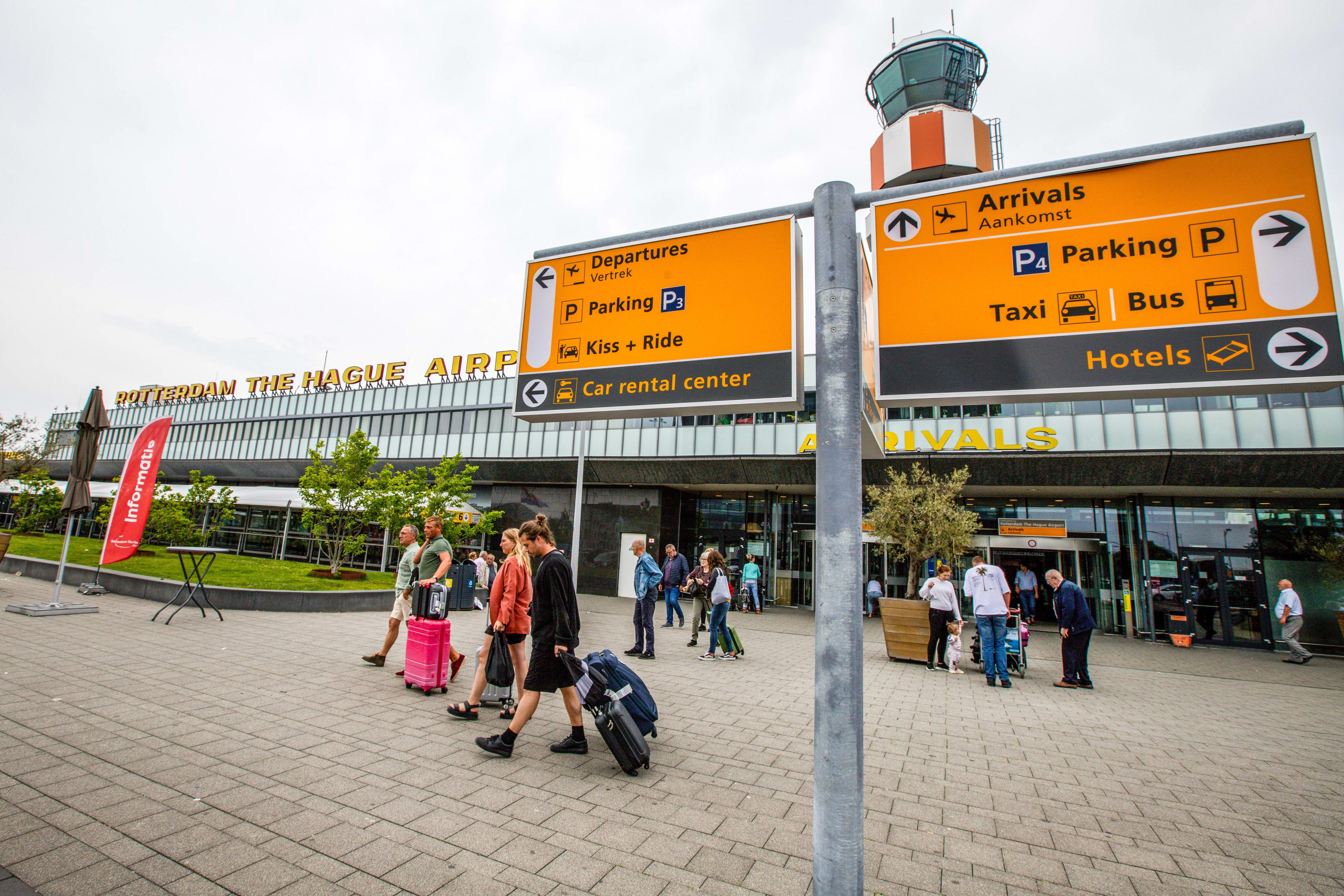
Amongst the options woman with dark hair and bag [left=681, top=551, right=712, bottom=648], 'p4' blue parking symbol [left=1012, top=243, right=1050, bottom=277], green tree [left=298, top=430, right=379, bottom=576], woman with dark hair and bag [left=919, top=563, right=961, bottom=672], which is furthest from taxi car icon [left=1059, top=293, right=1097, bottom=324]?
green tree [left=298, top=430, right=379, bottom=576]

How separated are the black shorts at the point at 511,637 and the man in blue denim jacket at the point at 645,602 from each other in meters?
3.82

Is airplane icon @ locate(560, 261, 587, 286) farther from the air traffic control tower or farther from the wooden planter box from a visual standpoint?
the air traffic control tower

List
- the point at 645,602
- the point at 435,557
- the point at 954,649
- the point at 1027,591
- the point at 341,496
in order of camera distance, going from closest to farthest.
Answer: the point at 435,557 → the point at 645,602 → the point at 954,649 → the point at 1027,591 → the point at 341,496

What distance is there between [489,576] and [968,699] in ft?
46.3

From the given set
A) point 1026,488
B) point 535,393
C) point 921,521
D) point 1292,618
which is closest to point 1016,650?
point 921,521

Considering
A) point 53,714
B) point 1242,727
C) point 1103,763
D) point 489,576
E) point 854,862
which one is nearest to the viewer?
point 854,862

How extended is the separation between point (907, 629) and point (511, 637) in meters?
7.77

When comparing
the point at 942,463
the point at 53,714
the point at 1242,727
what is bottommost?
the point at 1242,727

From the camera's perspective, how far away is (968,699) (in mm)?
7797

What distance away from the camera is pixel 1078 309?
2.45 metres

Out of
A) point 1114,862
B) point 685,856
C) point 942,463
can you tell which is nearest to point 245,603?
point 685,856

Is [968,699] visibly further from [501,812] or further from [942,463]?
[942,463]

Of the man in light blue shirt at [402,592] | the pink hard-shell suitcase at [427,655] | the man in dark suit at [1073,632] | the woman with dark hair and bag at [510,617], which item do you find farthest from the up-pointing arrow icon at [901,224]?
the man in dark suit at [1073,632]

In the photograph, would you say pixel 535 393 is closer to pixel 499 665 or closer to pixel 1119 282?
pixel 1119 282
